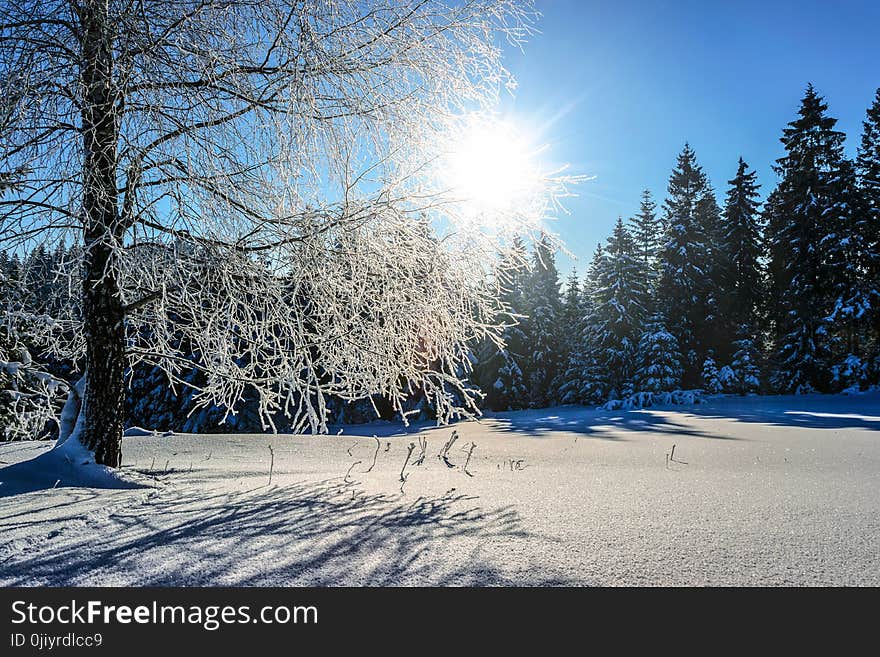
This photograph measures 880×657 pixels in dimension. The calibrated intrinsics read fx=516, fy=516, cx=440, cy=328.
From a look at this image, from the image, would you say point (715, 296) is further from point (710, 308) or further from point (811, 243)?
point (811, 243)

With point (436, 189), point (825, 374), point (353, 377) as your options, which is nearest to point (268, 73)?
point (436, 189)

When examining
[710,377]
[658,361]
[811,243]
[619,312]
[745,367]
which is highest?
[811,243]

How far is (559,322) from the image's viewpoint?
27.6m

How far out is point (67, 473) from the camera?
11.9 feet

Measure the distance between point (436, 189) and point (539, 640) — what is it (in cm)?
279

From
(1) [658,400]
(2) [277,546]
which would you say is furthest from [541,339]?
(2) [277,546]

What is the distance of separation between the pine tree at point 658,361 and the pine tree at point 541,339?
437 centimetres

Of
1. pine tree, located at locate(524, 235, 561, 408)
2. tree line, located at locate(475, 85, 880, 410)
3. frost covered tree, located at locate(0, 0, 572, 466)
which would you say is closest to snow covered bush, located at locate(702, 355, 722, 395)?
tree line, located at locate(475, 85, 880, 410)

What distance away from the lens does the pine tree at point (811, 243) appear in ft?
64.6

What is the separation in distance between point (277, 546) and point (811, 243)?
2435 centimetres

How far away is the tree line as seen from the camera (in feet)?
64.8

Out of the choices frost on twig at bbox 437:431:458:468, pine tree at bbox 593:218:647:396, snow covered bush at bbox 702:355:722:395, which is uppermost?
pine tree at bbox 593:218:647:396

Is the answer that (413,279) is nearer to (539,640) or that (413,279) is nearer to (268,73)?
(268,73)

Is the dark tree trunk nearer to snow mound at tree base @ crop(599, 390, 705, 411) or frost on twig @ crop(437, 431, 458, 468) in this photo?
frost on twig @ crop(437, 431, 458, 468)
